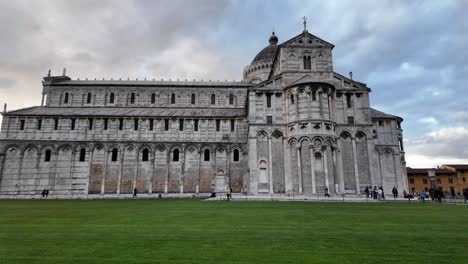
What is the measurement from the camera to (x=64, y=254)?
6012 mm

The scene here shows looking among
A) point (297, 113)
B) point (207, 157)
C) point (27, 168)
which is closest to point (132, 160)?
point (207, 157)

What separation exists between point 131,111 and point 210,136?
12358mm

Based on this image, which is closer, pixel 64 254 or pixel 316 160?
pixel 64 254

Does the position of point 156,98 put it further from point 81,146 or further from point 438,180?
point 438,180

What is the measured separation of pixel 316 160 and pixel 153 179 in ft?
68.0

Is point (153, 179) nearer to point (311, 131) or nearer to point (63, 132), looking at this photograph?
point (63, 132)

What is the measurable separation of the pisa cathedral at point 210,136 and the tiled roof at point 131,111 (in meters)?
0.15

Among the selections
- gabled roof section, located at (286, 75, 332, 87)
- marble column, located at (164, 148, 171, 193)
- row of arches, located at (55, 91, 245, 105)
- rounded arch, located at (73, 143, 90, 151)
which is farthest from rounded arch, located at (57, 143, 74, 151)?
gabled roof section, located at (286, 75, 332, 87)

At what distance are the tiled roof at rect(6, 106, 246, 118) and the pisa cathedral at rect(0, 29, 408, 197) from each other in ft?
0.50

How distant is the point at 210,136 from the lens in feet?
126

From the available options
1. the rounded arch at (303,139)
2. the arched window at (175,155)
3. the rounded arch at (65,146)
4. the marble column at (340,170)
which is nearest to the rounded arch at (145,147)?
the arched window at (175,155)

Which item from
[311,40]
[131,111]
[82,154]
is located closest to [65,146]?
[82,154]

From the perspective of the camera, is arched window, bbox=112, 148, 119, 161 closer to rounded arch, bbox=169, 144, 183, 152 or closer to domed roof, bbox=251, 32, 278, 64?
rounded arch, bbox=169, 144, 183, 152

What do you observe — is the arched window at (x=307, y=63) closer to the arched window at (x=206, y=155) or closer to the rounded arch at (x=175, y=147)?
the arched window at (x=206, y=155)
